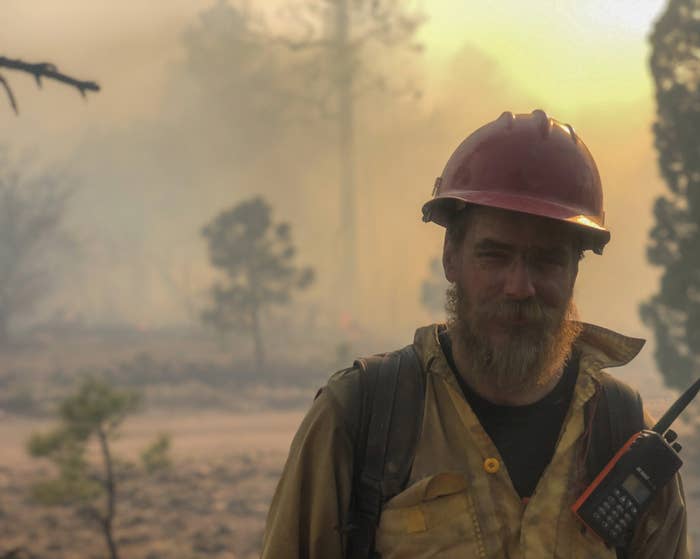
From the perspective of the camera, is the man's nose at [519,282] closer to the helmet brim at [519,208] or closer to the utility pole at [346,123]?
the helmet brim at [519,208]

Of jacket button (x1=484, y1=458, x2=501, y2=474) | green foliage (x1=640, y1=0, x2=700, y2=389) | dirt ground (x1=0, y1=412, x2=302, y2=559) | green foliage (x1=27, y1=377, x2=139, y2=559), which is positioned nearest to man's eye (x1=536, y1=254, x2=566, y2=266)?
jacket button (x1=484, y1=458, x2=501, y2=474)

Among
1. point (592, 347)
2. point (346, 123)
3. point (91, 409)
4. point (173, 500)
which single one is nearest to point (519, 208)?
point (592, 347)

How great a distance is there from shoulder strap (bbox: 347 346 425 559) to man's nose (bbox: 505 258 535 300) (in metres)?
0.33

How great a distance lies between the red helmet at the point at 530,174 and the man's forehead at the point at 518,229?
0.03 meters

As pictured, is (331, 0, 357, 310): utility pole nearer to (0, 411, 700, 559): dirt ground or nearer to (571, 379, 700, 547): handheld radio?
(0, 411, 700, 559): dirt ground

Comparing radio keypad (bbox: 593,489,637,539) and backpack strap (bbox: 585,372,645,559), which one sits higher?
backpack strap (bbox: 585,372,645,559)

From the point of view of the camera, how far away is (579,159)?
2.09 meters

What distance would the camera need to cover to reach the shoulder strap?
70.0 inches

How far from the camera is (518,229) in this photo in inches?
77.9

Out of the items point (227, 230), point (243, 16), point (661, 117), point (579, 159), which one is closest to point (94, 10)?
point (243, 16)

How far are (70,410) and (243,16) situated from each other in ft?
130

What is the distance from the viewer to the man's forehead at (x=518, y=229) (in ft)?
6.48


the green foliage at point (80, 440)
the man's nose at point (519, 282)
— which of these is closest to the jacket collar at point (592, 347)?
the man's nose at point (519, 282)

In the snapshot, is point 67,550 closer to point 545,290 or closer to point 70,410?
point 70,410
